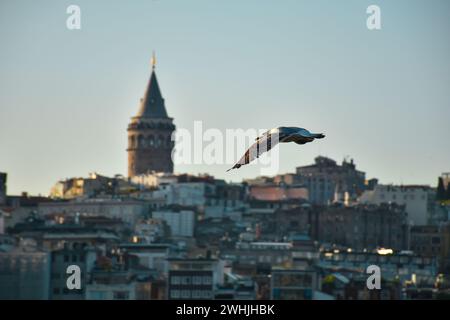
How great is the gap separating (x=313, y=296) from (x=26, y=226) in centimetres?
3448

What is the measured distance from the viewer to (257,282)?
11200 centimetres

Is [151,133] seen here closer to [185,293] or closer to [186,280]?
[186,280]

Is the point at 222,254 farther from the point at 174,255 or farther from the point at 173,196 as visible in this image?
the point at 173,196

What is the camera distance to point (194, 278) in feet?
362

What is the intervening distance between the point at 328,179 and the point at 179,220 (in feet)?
101

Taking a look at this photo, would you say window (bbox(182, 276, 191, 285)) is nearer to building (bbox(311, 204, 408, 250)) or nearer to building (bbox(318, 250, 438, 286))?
building (bbox(318, 250, 438, 286))

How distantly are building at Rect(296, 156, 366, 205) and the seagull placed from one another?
14120 centimetres

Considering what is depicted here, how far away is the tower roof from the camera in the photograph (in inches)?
7726

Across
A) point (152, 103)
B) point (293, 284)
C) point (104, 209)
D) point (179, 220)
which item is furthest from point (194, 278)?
point (152, 103)

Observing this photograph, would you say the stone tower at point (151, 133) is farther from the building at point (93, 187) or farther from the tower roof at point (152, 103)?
the building at point (93, 187)

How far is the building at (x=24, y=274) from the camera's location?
100675 millimetres

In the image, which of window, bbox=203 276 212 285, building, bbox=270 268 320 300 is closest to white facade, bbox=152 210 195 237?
building, bbox=270 268 320 300

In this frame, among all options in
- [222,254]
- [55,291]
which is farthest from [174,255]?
[55,291]
